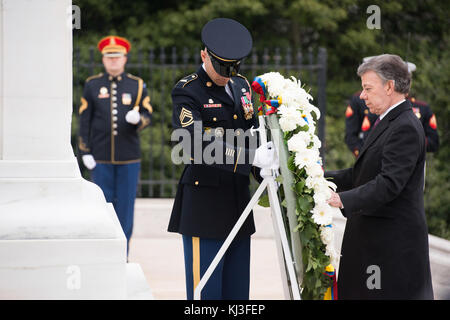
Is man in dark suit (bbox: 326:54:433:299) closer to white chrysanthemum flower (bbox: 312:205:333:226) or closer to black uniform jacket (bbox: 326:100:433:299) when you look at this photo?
black uniform jacket (bbox: 326:100:433:299)

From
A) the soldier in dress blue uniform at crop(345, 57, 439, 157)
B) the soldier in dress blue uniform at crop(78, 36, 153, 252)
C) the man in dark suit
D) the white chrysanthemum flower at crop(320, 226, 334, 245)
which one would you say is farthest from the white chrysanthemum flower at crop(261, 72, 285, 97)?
the soldier in dress blue uniform at crop(345, 57, 439, 157)

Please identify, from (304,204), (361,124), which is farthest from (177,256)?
(304,204)

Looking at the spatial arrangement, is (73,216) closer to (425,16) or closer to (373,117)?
(373,117)

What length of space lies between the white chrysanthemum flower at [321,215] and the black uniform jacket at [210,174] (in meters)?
0.50

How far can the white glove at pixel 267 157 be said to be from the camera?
3572 millimetres

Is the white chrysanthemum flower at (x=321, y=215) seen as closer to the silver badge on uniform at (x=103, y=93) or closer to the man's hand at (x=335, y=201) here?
the man's hand at (x=335, y=201)

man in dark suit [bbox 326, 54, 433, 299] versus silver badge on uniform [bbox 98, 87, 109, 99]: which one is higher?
silver badge on uniform [bbox 98, 87, 109, 99]

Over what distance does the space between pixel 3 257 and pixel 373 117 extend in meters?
4.52

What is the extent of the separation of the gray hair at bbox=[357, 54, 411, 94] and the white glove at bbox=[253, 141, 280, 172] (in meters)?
0.60

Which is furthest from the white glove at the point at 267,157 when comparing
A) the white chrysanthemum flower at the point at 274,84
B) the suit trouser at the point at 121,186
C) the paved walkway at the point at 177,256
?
the suit trouser at the point at 121,186

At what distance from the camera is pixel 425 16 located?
44.1ft

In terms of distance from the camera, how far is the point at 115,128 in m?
7.20

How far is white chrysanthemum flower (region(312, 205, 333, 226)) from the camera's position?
11.3 feet

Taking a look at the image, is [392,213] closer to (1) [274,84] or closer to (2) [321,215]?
(2) [321,215]
